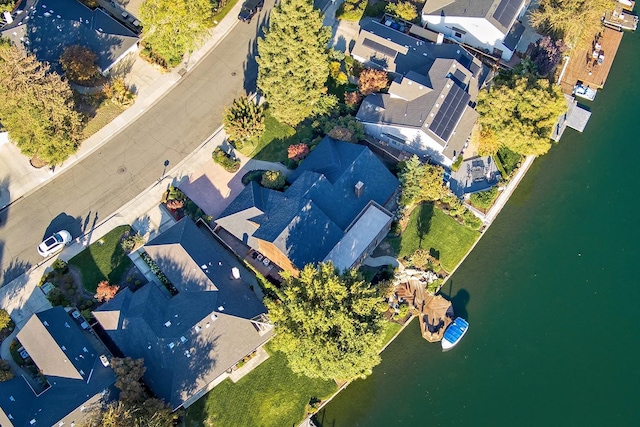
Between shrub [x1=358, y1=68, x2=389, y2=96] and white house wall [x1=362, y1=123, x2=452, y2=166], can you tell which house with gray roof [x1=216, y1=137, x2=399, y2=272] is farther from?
shrub [x1=358, y1=68, x2=389, y2=96]

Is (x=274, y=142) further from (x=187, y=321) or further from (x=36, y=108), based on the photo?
(x=36, y=108)

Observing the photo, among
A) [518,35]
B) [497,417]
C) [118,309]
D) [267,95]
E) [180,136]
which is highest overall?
[518,35]

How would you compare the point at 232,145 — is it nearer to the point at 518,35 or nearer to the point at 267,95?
the point at 267,95

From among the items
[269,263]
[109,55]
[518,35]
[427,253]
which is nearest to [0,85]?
[109,55]

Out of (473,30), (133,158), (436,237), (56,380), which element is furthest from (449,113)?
(56,380)

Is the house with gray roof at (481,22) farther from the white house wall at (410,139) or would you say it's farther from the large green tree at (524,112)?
the white house wall at (410,139)

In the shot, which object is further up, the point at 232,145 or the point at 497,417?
the point at 232,145
